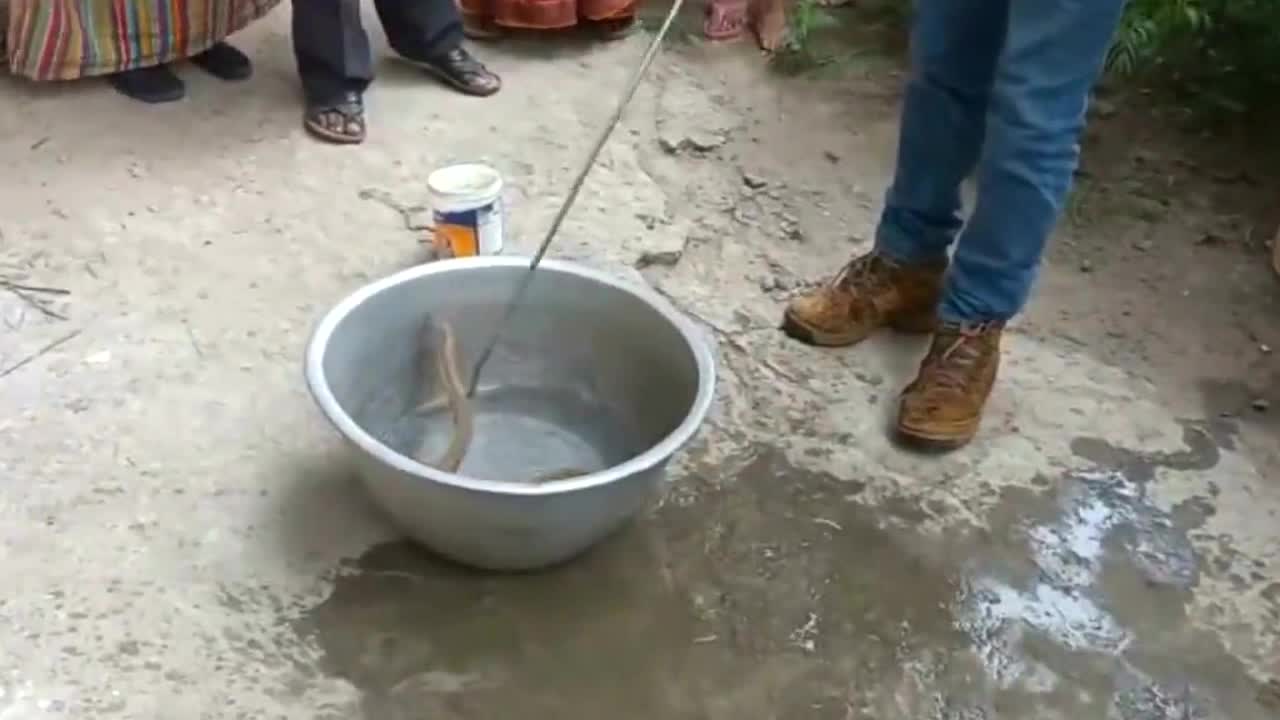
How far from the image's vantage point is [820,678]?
5.47 feet

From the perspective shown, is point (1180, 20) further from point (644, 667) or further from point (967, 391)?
point (644, 667)

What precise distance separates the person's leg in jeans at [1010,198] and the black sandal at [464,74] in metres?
0.81

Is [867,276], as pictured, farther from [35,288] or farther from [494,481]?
[35,288]

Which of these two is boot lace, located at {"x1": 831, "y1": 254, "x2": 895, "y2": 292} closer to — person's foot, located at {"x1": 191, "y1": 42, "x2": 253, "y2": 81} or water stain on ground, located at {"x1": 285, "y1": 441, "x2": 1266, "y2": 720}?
water stain on ground, located at {"x1": 285, "y1": 441, "x2": 1266, "y2": 720}

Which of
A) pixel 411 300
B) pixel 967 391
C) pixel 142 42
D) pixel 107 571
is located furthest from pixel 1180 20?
pixel 107 571

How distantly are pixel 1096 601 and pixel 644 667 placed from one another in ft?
1.68

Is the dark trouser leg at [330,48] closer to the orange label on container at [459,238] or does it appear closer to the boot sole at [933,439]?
the orange label on container at [459,238]

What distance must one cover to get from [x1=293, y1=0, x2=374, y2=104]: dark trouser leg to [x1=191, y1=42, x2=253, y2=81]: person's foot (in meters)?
0.15

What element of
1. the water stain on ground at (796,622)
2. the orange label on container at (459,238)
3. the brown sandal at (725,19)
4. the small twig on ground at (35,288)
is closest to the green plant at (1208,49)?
the brown sandal at (725,19)

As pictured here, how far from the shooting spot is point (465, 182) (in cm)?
216

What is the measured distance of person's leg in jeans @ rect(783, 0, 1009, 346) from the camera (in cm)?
191

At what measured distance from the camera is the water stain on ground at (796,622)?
1.64 m

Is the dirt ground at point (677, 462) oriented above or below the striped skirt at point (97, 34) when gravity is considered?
below

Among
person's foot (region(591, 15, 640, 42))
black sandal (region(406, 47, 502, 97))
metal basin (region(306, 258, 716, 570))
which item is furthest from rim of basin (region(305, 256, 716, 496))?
person's foot (region(591, 15, 640, 42))
